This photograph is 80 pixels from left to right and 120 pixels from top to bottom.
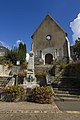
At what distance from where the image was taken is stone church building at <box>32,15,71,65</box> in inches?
1224

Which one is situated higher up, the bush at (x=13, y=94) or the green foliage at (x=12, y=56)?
the green foliage at (x=12, y=56)

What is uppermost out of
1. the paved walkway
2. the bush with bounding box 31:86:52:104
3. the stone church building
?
the stone church building

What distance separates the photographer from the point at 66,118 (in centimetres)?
591

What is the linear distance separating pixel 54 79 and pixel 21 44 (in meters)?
23.0

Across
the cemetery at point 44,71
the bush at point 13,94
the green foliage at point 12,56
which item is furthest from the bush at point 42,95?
the green foliage at point 12,56

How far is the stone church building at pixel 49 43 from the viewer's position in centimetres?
3109

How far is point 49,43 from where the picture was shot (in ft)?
106

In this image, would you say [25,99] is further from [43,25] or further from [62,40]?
[43,25]

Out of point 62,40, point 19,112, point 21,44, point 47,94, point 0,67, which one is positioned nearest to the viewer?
point 19,112

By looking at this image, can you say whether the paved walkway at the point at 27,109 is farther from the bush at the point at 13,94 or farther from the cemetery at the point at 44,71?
the bush at the point at 13,94

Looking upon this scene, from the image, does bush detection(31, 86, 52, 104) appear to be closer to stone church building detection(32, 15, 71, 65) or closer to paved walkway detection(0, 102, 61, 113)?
paved walkway detection(0, 102, 61, 113)

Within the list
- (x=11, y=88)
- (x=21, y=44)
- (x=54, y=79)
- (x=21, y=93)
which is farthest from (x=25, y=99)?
(x=21, y=44)

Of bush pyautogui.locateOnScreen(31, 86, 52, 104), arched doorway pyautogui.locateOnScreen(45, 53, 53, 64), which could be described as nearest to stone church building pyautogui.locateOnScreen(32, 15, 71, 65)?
arched doorway pyautogui.locateOnScreen(45, 53, 53, 64)

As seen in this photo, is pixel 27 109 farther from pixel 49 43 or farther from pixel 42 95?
pixel 49 43
